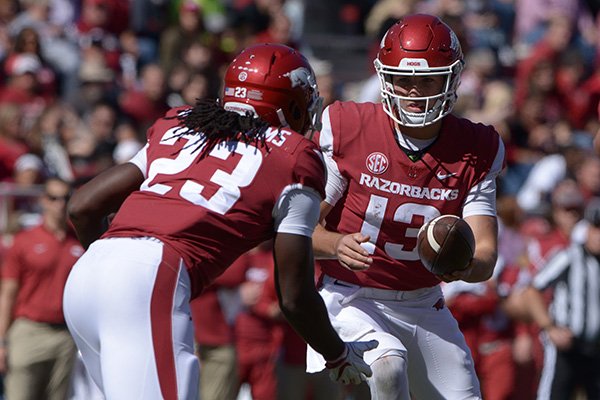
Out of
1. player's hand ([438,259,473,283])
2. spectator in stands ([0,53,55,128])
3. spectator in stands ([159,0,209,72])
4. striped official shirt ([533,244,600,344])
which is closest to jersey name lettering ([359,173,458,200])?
player's hand ([438,259,473,283])

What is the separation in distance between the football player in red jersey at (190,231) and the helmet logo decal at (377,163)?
67cm

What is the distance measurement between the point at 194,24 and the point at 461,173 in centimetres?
703

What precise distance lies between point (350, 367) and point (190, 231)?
75 cm

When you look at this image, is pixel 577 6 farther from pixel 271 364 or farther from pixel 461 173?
pixel 461 173

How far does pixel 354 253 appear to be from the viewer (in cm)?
446

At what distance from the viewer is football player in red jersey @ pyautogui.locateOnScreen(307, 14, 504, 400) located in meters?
4.86

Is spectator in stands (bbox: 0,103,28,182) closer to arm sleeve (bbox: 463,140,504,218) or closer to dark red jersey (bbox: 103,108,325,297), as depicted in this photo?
arm sleeve (bbox: 463,140,504,218)

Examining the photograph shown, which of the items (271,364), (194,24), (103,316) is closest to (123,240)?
(103,316)

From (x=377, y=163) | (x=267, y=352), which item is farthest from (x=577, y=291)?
(x=377, y=163)

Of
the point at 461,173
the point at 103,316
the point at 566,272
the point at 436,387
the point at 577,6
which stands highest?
the point at 103,316

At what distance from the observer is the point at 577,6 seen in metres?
12.9

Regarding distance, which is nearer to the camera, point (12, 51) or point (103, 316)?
point (103, 316)

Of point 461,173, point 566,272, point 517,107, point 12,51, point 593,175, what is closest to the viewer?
point 461,173

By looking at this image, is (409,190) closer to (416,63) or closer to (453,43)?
(416,63)
